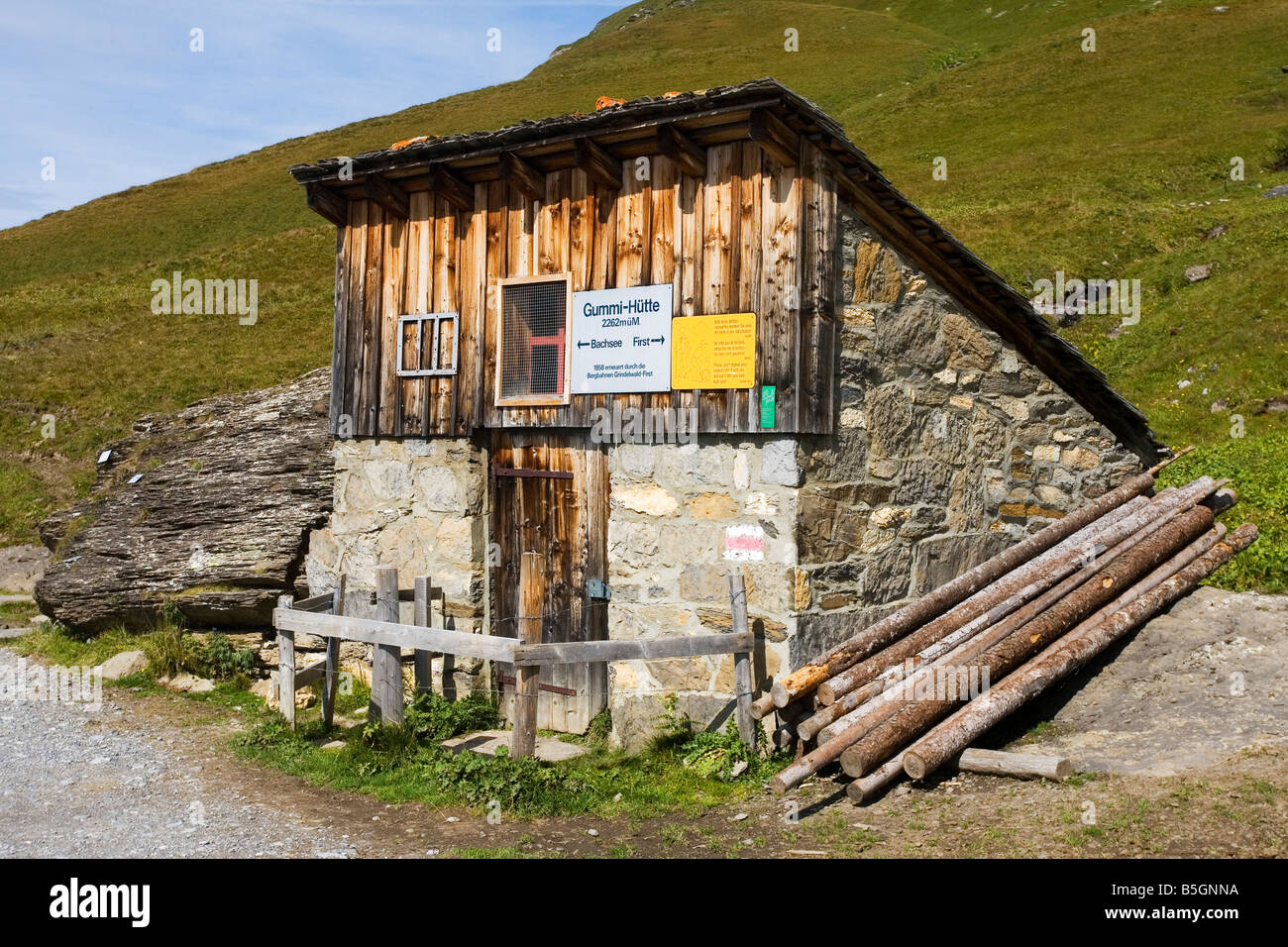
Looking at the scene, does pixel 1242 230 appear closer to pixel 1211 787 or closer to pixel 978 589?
pixel 978 589

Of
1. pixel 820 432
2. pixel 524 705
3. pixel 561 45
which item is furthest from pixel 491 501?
pixel 561 45

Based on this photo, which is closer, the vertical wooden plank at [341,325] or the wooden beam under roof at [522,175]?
the wooden beam under roof at [522,175]

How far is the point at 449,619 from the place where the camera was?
31.7 ft

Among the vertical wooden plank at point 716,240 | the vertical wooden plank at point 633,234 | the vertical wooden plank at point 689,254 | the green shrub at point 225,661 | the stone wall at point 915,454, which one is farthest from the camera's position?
the green shrub at point 225,661

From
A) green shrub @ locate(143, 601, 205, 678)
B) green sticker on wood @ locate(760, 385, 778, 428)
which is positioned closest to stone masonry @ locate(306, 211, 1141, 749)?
green sticker on wood @ locate(760, 385, 778, 428)

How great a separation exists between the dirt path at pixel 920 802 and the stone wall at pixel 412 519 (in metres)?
2.18

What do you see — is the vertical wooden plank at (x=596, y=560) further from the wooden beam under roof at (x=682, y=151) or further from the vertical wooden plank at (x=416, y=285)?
the wooden beam under roof at (x=682, y=151)

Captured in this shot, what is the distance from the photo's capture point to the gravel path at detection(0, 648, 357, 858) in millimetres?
6547

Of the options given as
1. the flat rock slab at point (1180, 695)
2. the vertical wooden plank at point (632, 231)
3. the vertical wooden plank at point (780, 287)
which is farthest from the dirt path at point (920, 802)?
the vertical wooden plank at point (632, 231)

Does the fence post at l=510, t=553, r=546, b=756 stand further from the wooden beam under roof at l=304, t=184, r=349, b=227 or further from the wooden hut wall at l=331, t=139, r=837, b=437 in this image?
the wooden beam under roof at l=304, t=184, r=349, b=227

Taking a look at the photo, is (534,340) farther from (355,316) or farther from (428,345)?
(355,316)

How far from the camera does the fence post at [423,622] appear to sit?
29.9 feet

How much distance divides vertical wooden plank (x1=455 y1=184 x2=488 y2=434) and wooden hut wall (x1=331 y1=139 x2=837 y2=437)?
0.04ft

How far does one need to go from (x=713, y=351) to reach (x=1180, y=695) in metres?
4.41
